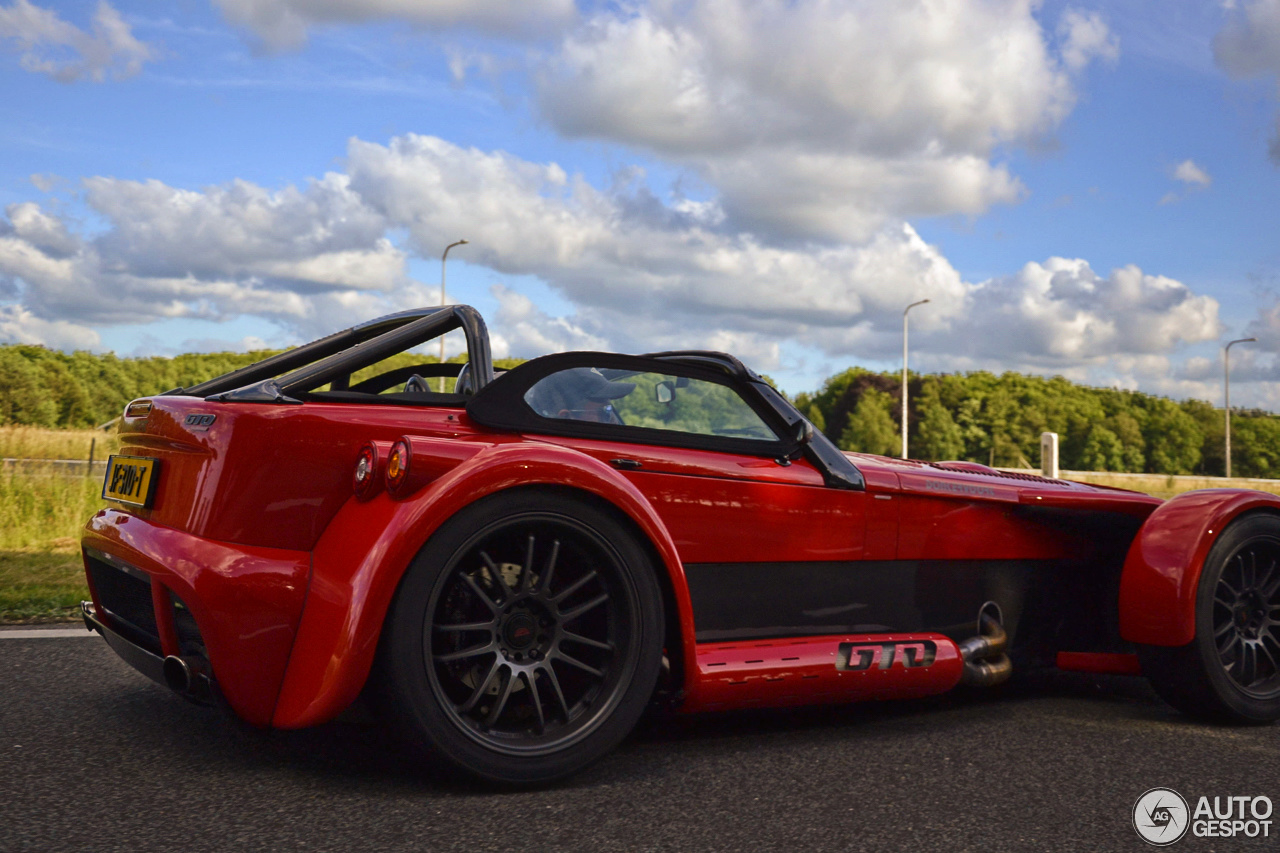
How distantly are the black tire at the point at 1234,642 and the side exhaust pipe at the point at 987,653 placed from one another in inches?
19.7

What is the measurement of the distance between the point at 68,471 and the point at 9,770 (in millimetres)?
9538

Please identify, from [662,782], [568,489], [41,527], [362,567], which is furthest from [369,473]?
[41,527]

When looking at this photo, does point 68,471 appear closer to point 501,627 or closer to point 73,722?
point 73,722

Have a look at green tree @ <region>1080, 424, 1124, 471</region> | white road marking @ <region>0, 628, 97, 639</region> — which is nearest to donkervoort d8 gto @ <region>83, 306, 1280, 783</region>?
white road marking @ <region>0, 628, 97, 639</region>

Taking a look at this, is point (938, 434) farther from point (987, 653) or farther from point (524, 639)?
point (524, 639)

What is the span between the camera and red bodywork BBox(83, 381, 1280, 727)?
2.49 metres

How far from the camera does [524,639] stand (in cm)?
267

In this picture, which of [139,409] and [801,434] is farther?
[801,434]

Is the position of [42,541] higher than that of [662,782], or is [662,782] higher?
[42,541]

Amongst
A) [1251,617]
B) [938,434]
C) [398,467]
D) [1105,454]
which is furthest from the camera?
[1105,454]

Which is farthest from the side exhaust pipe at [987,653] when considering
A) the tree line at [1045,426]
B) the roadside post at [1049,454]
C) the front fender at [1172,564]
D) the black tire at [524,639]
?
the tree line at [1045,426]

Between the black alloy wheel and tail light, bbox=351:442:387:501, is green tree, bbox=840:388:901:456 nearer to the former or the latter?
the black alloy wheel

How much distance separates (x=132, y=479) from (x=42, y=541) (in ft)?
20.4

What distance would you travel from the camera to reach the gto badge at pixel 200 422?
274 cm
